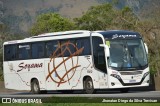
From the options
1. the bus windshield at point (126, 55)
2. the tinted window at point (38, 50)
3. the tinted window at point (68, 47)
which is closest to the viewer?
the bus windshield at point (126, 55)

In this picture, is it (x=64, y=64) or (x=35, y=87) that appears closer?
(x=64, y=64)

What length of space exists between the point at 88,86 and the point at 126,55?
2790 millimetres

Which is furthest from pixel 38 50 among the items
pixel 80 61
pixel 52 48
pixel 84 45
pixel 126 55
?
pixel 126 55

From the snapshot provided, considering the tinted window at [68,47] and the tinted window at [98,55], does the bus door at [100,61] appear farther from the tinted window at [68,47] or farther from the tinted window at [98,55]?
the tinted window at [68,47]

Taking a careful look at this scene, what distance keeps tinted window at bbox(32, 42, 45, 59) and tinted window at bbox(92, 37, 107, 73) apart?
4.56 m

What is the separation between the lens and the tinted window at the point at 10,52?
35375 millimetres

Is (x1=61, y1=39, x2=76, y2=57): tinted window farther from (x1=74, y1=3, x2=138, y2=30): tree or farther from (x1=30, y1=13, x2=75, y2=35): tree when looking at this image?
(x1=30, y1=13, x2=75, y2=35): tree

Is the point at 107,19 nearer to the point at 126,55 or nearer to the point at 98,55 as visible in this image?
the point at 98,55

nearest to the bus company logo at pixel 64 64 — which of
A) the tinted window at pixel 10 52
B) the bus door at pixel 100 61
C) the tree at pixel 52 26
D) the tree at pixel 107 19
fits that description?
the bus door at pixel 100 61

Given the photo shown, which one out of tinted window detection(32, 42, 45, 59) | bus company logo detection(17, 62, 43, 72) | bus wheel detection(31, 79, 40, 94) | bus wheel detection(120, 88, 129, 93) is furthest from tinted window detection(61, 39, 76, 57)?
bus wheel detection(31, 79, 40, 94)

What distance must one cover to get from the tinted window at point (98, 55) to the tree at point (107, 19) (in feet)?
63.5

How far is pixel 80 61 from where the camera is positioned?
100 ft

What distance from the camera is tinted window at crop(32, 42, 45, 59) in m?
33.2

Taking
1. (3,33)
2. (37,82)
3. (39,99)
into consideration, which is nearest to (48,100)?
(39,99)
